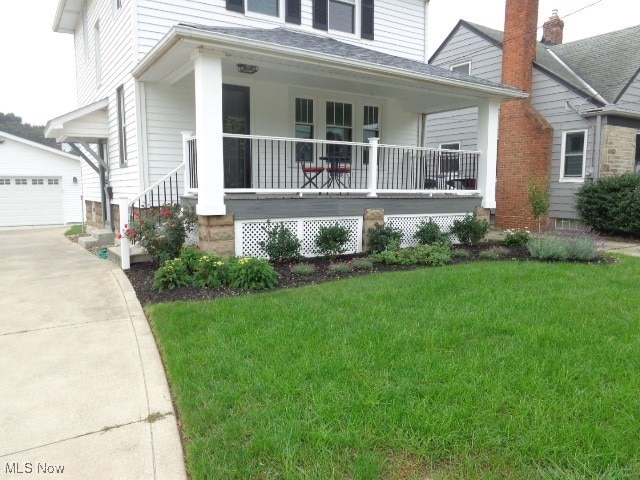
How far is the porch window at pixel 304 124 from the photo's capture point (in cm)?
971

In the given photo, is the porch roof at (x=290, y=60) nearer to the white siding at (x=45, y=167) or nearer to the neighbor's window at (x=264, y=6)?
the neighbor's window at (x=264, y=6)

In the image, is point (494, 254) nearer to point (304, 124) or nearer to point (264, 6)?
point (304, 124)

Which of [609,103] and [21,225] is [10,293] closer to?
[609,103]

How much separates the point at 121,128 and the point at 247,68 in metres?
3.59

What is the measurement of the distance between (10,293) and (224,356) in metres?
3.93

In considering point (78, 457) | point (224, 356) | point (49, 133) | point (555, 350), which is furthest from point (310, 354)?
point (49, 133)

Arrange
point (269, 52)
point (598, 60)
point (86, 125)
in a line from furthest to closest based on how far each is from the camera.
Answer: point (598, 60)
point (86, 125)
point (269, 52)

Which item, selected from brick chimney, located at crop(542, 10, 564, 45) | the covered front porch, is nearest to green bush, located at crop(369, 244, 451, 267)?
the covered front porch

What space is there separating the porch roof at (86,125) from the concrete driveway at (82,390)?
543 cm

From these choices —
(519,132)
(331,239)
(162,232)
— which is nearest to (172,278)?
(162,232)

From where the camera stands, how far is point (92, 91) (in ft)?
39.6

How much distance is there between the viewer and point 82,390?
319 centimetres

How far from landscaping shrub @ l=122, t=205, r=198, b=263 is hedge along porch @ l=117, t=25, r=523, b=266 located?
0.44 metres

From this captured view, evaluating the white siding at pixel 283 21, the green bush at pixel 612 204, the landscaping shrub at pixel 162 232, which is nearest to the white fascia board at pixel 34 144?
the white siding at pixel 283 21
